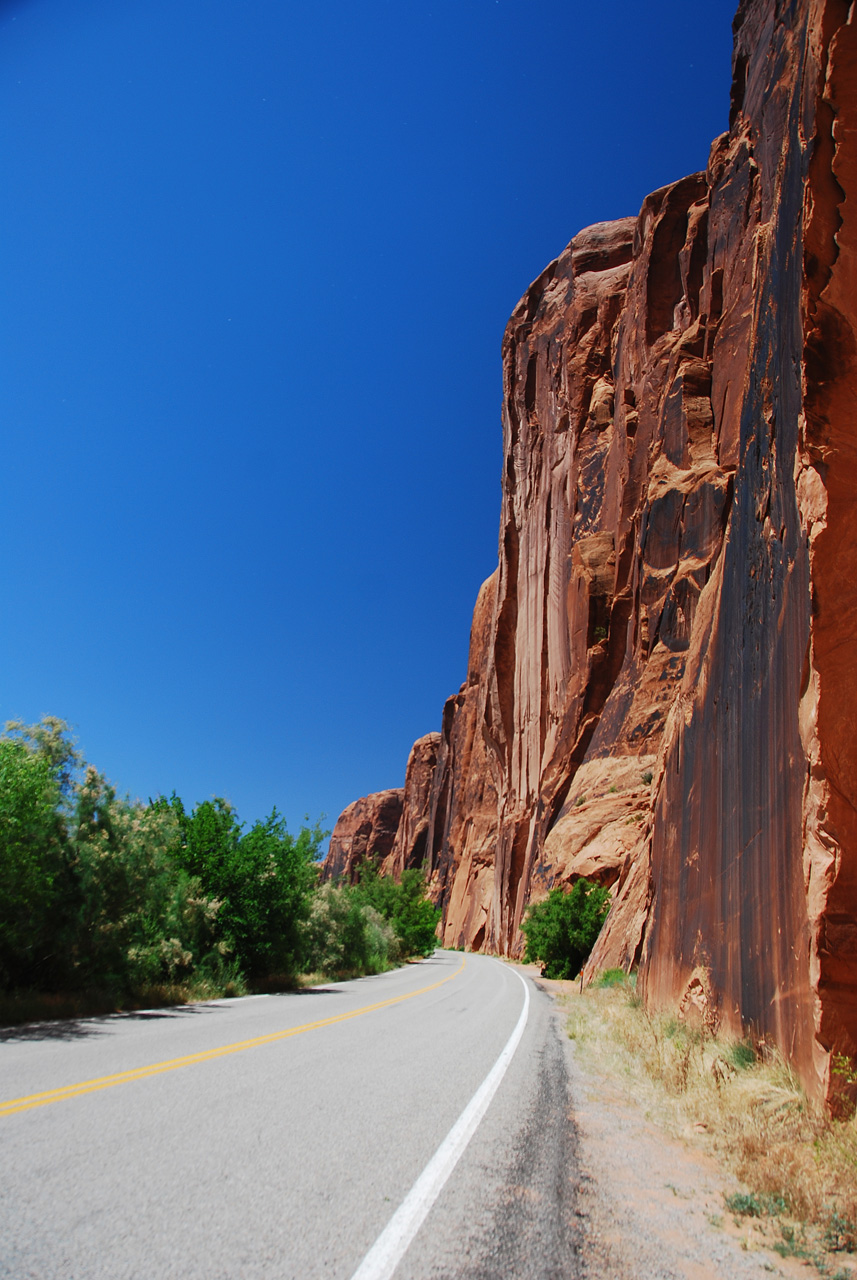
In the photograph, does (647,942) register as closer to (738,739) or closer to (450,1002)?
(450,1002)

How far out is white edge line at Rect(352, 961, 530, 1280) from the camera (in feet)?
11.3

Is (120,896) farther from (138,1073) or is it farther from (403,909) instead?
(403,909)

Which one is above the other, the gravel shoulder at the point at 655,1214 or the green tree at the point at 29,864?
the green tree at the point at 29,864

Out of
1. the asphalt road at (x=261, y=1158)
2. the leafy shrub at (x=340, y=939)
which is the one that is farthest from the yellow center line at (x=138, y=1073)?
the leafy shrub at (x=340, y=939)

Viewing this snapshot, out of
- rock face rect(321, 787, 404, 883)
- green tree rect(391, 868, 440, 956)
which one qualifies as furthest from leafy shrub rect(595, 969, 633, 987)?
rock face rect(321, 787, 404, 883)

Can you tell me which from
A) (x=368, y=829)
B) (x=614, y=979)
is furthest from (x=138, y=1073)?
(x=368, y=829)

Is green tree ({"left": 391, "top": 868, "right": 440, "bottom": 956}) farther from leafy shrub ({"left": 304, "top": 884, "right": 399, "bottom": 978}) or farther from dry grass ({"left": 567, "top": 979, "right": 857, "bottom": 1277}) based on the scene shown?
dry grass ({"left": 567, "top": 979, "right": 857, "bottom": 1277})

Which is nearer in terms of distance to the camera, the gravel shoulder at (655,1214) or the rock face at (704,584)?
the gravel shoulder at (655,1214)

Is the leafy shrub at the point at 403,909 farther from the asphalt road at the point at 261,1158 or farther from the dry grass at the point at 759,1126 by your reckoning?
the asphalt road at the point at 261,1158

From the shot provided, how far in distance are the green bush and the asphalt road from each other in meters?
21.1

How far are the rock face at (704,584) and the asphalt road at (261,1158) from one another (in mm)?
2877

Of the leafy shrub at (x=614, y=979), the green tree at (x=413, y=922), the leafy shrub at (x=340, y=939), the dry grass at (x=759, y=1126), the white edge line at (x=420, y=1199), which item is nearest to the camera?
the white edge line at (x=420, y=1199)

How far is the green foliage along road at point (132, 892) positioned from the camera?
1164 cm

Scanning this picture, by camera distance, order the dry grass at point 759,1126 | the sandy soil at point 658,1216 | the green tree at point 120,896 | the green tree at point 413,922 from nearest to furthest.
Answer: the sandy soil at point 658,1216 < the dry grass at point 759,1126 < the green tree at point 120,896 < the green tree at point 413,922
